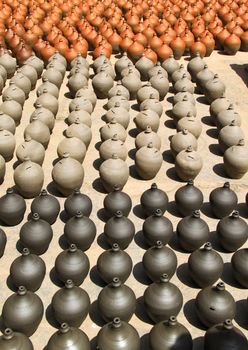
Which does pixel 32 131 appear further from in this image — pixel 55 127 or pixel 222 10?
pixel 222 10

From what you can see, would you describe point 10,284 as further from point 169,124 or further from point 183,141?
point 169,124

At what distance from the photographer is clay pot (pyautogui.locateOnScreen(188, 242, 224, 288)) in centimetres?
773

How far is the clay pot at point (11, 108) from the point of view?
12.5 metres

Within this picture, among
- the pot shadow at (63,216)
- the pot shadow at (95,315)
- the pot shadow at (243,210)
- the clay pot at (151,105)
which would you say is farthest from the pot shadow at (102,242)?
the clay pot at (151,105)

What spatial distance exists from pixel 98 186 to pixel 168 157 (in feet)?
7.82

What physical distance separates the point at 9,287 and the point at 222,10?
712 inches

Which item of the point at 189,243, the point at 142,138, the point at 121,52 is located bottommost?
the point at 189,243

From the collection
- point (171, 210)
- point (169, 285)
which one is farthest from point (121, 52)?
point (169, 285)

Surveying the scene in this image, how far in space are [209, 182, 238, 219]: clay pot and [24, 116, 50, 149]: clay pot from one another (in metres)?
4.82

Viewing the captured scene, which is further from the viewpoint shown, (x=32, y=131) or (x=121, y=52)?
(x=121, y=52)

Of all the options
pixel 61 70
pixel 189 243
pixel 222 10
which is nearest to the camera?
pixel 189 243

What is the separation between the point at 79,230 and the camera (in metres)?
8.48

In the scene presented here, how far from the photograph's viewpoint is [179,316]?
24.8 feet

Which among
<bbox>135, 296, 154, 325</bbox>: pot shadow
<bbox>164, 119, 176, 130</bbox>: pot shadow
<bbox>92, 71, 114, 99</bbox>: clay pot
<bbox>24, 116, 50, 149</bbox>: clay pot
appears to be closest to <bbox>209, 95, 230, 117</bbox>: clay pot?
→ <bbox>164, 119, 176, 130</bbox>: pot shadow
